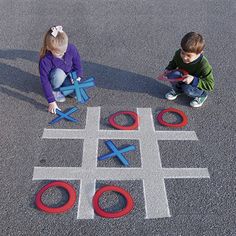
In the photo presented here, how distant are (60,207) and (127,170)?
0.64 metres

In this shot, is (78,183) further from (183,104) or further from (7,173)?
(183,104)

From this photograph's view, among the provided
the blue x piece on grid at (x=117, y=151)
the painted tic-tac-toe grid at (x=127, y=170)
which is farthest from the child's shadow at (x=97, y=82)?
the blue x piece on grid at (x=117, y=151)

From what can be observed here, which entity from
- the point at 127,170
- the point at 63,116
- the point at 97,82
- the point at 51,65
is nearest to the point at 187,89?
the point at 97,82

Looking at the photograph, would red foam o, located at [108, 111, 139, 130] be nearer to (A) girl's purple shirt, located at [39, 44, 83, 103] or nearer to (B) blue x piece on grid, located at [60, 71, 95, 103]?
(B) blue x piece on grid, located at [60, 71, 95, 103]

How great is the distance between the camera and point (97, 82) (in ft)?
13.1

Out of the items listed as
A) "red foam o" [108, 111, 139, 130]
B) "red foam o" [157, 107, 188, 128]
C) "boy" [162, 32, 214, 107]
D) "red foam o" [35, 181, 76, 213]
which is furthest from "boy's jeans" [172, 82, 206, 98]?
"red foam o" [35, 181, 76, 213]

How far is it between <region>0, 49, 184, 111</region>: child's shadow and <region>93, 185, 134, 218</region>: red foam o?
1.22 metres

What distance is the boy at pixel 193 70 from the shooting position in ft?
10.7

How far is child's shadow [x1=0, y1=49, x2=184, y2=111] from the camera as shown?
3768mm

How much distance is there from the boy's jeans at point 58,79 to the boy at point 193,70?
104 cm

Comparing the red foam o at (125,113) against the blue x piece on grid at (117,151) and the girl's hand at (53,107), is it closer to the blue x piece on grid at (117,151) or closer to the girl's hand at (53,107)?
the blue x piece on grid at (117,151)

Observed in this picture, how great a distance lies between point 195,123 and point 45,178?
1.53 m

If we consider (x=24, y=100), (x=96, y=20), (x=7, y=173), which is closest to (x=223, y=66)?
(x=96, y=20)

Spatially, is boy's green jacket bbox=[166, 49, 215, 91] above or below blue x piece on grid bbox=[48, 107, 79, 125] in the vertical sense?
above
